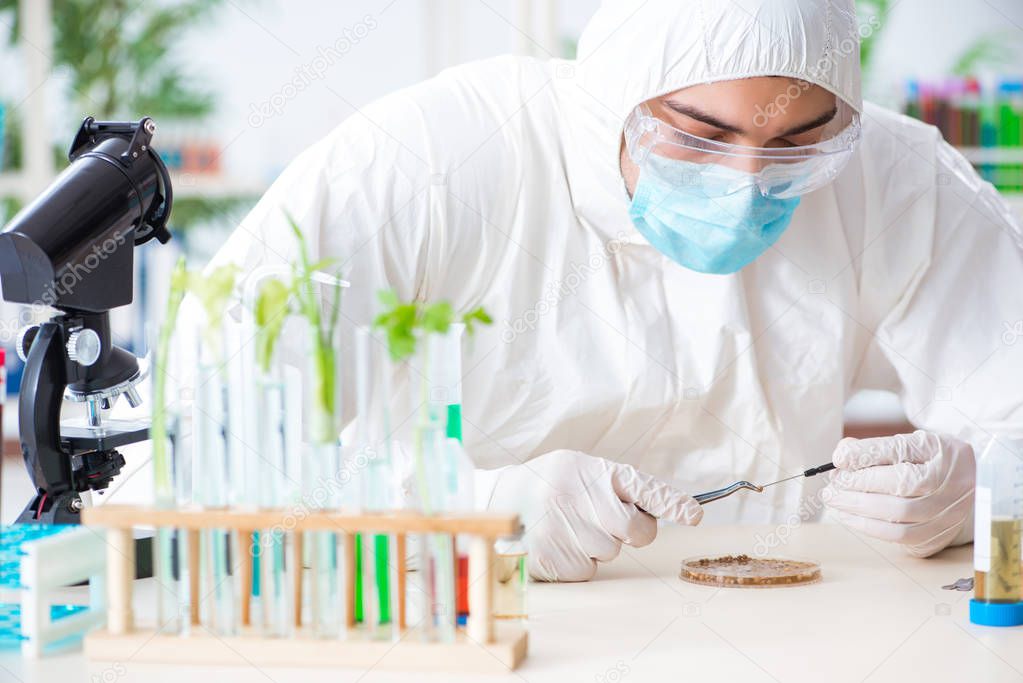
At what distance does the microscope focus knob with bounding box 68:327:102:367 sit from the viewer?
46.5 inches

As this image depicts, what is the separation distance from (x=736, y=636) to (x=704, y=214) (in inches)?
26.8

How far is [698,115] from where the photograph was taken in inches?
60.6

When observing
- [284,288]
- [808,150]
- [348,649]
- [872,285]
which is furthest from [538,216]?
[348,649]

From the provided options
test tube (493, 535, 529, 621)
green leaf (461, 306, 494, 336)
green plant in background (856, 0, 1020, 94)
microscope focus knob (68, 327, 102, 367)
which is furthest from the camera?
green plant in background (856, 0, 1020, 94)

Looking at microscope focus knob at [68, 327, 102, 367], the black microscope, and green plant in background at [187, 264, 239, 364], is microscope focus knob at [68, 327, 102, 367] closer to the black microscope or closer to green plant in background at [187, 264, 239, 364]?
the black microscope

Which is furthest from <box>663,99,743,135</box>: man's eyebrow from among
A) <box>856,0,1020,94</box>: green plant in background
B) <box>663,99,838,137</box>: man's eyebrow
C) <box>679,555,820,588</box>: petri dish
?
<box>856,0,1020,94</box>: green plant in background

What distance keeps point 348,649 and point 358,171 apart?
82 centimetres

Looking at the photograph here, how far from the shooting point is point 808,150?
151cm

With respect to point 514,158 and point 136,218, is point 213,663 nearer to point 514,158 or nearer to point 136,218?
point 136,218

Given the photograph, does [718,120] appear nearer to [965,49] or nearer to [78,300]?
[78,300]

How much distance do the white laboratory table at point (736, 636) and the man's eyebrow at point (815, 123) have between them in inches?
22.7

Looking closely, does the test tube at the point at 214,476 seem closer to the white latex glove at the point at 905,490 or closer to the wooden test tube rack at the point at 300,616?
A: the wooden test tube rack at the point at 300,616

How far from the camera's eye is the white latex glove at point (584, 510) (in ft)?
4.24

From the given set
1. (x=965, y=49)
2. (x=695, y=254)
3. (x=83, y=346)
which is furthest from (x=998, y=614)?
(x=965, y=49)
